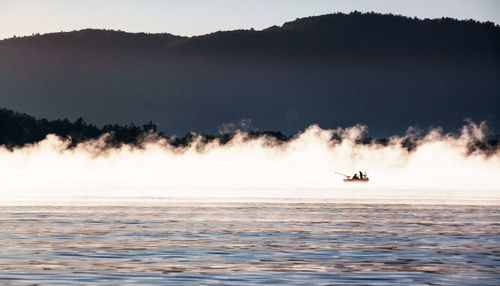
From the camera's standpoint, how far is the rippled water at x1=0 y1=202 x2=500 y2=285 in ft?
144

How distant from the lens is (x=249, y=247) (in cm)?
5506

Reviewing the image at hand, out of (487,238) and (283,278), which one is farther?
(487,238)

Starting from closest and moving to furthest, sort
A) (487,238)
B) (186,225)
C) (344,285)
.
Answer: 1. (344,285)
2. (487,238)
3. (186,225)

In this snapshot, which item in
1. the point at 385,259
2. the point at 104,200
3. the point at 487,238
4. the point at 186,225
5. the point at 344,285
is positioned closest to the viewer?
the point at 344,285

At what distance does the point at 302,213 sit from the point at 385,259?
3560 cm

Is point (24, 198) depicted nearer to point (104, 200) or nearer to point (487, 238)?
point (104, 200)

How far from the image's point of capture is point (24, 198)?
365 feet

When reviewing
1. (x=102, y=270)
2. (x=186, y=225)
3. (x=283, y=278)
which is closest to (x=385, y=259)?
(x=283, y=278)

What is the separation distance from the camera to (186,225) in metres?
70.9

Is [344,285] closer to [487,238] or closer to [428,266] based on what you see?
[428,266]

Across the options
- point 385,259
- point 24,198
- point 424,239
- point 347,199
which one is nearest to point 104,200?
point 24,198

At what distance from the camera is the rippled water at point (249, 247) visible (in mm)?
43969

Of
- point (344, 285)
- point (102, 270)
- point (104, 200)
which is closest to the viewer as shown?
point (344, 285)

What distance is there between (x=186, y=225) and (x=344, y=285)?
98.2ft
